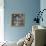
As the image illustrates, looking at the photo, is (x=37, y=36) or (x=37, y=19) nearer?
(x=37, y=36)

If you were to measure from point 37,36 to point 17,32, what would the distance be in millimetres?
2668

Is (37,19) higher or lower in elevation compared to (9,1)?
lower

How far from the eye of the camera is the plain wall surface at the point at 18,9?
16.5 ft

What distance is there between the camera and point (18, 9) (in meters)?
5.09

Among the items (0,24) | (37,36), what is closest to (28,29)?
(0,24)

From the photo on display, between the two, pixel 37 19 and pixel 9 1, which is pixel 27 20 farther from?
pixel 9 1

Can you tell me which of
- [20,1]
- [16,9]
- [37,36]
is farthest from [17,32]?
[37,36]

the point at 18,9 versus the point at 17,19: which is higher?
the point at 18,9

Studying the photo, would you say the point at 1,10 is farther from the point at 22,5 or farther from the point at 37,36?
the point at 37,36

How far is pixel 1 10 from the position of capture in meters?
5.09

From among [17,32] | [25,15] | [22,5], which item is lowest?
[17,32]

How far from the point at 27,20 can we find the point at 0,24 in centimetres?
105

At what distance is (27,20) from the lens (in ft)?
16.9

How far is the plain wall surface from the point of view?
504 cm
